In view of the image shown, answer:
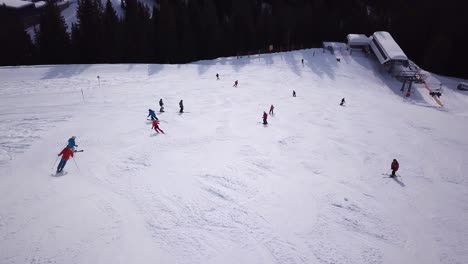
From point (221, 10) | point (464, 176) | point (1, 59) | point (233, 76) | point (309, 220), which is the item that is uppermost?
point (221, 10)

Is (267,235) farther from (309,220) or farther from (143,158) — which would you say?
(143,158)

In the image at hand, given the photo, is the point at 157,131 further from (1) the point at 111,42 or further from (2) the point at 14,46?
(2) the point at 14,46

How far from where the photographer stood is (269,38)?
50281 millimetres

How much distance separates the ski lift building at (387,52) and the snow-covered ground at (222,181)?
1582 centimetres

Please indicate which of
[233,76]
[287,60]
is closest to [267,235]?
[233,76]

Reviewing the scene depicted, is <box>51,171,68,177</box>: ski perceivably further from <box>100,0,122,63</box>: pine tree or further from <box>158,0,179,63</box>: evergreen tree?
<box>158,0,179,63</box>: evergreen tree

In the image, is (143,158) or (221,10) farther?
(221,10)

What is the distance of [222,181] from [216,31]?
37.0m

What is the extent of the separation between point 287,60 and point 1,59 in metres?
36.1

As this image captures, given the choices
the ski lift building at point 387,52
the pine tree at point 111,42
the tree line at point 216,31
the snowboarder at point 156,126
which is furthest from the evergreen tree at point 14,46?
the ski lift building at point 387,52

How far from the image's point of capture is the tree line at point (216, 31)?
39.3 meters

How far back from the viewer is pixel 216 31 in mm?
45250

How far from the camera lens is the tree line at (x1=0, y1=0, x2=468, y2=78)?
1548 inches

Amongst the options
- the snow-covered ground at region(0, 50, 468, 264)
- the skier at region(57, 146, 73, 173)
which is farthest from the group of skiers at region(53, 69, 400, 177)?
the snow-covered ground at region(0, 50, 468, 264)
